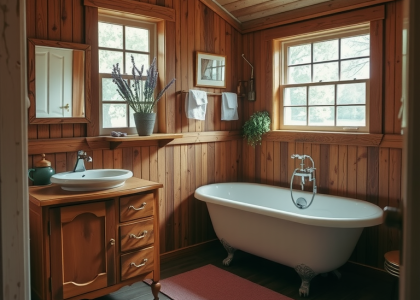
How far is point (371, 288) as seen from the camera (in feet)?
10.4

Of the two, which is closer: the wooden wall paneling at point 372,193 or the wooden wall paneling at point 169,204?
the wooden wall paneling at point 372,193

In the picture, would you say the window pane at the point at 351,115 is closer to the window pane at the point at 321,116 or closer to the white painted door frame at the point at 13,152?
the window pane at the point at 321,116

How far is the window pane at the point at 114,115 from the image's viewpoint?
3.48 meters

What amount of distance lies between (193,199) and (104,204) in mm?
1472

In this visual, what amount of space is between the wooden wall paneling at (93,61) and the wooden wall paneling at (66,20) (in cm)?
12

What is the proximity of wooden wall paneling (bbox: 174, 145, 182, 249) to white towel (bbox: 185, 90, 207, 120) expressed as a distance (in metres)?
0.33

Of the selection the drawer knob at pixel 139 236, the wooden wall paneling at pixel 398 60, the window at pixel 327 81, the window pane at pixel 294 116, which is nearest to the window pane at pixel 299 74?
the window at pixel 327 81

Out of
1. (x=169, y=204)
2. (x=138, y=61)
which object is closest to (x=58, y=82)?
(x=138, y=61)

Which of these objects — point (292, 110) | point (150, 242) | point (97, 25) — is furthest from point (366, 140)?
point (97, 25)

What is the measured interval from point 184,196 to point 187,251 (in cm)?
53

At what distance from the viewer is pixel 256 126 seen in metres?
4.16

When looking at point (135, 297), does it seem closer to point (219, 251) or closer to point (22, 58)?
point (219, 251)

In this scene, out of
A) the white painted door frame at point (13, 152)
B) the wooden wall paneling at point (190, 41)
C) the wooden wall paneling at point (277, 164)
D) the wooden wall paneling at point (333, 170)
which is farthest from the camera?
the wooden wall paneling at point (277, 164)

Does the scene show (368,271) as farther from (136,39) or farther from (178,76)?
(136,39)
